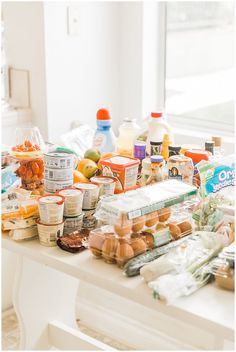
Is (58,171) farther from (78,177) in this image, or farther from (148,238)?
(148,238)

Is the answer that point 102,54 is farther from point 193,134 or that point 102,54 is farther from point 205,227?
point 205,227

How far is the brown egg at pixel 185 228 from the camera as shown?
1.44m

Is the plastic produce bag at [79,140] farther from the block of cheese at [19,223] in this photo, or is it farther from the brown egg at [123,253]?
the brown egg at [123,253]

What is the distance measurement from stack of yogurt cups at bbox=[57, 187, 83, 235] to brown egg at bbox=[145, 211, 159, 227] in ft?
0.64

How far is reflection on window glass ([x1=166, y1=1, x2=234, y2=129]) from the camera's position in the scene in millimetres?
2568

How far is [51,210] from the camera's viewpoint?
4.67 feet

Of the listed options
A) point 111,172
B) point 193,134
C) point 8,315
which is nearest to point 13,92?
point 193,134

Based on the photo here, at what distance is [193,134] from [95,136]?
2.68ft

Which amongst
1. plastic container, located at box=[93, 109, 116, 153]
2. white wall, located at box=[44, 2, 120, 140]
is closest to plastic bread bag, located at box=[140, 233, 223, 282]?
plastic container, located at box=[93, 109, 116, 153]

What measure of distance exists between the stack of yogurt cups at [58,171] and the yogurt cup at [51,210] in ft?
0.40

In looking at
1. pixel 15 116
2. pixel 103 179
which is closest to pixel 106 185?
pixel 103 179

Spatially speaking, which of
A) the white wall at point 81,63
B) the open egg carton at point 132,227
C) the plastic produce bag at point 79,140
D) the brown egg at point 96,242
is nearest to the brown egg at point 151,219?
the open egg carton at point 132,227

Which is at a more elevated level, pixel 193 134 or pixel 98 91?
pixel 98 91

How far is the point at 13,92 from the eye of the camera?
2582 mm
